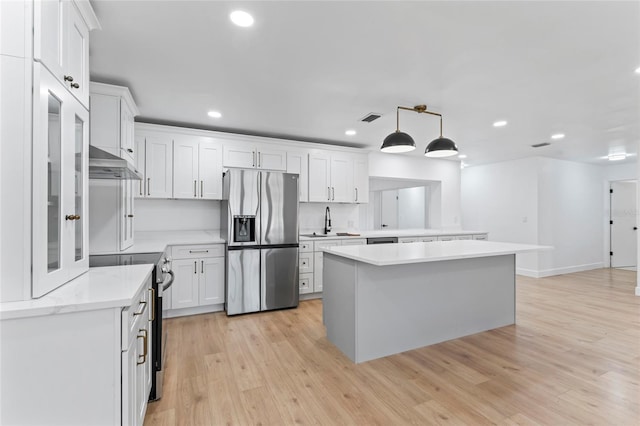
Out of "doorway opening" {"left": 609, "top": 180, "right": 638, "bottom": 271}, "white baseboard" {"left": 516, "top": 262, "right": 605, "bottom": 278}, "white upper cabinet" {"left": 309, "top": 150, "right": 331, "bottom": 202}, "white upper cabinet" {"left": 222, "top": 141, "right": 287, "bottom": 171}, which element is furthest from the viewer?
"doorway opening" {"left": 609, "top": 180, "right": 638, "bottom": 271}

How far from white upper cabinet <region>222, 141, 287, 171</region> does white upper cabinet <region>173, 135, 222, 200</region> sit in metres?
Answer: 0.13

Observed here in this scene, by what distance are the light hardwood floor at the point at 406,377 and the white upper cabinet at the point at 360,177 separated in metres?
2.37

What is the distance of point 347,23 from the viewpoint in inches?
76.9

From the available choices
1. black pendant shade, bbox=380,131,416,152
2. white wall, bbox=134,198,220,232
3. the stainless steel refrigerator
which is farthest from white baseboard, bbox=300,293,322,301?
black pendant shade, bbox=380,131,416,152

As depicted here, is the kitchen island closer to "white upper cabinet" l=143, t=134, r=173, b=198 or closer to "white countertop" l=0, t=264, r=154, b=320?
"white countertop" l=0, t=264, r=154, b=320

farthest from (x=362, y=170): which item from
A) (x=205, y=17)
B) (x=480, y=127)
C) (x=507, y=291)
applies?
(x=205, y=17)

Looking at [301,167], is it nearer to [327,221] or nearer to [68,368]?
[327,221]

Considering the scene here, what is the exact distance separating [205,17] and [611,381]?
3.86m

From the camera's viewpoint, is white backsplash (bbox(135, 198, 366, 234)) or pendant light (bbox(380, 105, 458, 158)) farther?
white backsplash (bbox(135, 198, 366, 234))

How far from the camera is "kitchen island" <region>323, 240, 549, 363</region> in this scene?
2631 millimetres

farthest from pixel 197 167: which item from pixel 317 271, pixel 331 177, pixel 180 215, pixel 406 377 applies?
pixel 406 377

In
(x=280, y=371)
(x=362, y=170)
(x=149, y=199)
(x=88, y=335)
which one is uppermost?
(x=362, y=170)

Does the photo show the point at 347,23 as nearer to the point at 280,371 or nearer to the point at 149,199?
the point at 280,371

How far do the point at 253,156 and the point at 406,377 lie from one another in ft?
11.0
